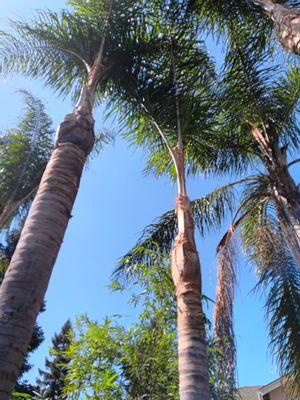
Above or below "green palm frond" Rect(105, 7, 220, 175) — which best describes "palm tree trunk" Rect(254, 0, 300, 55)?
below

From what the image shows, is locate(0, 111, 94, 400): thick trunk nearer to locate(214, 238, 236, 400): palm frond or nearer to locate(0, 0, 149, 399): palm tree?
locate(0, 0, 149, 399): palm tree

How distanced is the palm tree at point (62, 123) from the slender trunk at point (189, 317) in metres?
1.92

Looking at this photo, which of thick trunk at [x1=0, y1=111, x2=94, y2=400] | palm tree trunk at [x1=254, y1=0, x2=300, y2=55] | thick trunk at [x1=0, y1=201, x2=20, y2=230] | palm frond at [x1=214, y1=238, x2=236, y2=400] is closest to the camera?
thick trunk at [x1=0, y1=111, x2=94, y2=400]

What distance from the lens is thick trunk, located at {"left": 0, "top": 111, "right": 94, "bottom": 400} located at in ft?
8.88

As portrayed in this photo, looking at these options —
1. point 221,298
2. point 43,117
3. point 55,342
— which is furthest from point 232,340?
point 55,342

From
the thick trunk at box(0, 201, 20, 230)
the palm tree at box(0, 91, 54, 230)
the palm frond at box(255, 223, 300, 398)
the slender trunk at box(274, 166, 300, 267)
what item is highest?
the palm tree at box(0, 91, 54, 230)

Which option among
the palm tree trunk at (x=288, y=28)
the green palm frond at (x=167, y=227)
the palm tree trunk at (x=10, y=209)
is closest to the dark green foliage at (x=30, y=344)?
the palm tree trunk at (x=10, y=209)

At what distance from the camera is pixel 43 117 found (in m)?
11.8

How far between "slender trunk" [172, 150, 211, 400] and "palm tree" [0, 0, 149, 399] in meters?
1.92

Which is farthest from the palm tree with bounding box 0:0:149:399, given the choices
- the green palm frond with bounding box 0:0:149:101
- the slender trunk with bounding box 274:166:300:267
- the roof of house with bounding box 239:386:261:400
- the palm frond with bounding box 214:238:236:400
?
the roof of house with bounding box 239:386:261:400

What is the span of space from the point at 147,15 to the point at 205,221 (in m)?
4.42

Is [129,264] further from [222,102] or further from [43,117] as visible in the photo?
[43,117]

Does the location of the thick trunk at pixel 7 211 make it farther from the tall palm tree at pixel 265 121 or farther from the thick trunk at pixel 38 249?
the thick trunk at pixel 38 249

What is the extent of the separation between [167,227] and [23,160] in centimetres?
414
